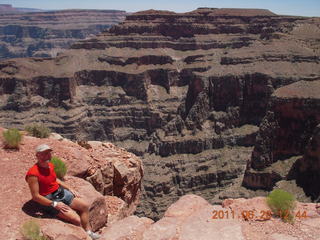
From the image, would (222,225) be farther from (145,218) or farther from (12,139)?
(12,139)

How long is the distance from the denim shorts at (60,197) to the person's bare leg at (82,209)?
127 millimetres

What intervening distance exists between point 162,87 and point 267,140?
51.1 m

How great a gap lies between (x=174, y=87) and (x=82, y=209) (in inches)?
3547

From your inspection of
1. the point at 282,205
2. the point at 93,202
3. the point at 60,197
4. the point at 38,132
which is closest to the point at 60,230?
the point at 60,197

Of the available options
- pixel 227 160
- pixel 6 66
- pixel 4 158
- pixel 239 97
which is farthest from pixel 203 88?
pixel 4 158

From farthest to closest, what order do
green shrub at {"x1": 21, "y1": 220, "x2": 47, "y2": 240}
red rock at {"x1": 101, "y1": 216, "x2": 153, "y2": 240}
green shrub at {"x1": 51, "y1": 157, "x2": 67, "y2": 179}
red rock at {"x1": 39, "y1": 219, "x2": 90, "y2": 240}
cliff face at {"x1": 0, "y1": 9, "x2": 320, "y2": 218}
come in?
cliff face at {"x1": 0, "y1": 9, "x2": 320, "y2": 218} < green shrub at {"x1": 51, "y1": 157, "x2": 67, "y2": 179} < red rock at {"x1": 101, "y1": 216, "x2": 153, "y2": 240} < red rock at {"x1": 39, "y1": 219, "x2": 90, "y2": 240} < green shrub at {"x1": 21, "y1": 220, "x2": 47, "y2": 240}

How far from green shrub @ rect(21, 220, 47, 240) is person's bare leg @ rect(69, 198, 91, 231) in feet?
5.54

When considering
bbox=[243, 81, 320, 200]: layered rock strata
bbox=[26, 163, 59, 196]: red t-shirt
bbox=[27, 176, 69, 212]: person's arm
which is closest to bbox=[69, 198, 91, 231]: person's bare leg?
bbox=[26, 163, 59, 196]: red t-shirt

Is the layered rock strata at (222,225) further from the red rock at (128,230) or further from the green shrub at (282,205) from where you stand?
the green shrub at (282,205)

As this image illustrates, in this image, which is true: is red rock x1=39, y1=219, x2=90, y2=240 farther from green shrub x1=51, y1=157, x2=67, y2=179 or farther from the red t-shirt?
green shrub x1=51, y1=157, x2=67, y2=179

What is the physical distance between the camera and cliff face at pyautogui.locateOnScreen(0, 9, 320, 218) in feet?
218

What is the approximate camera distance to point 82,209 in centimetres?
1108

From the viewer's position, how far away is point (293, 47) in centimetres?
7944

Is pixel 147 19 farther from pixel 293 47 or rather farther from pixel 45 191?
pixel 45 191
